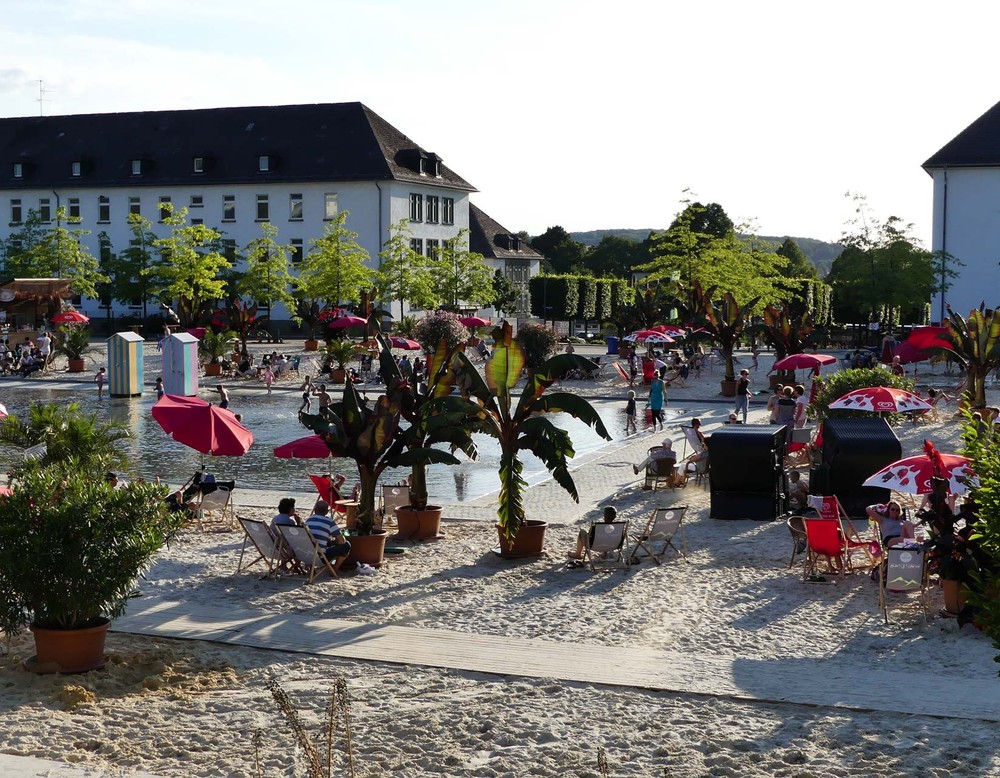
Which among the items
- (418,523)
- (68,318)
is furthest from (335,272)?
(418,523)

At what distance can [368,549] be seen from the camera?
14.8 meters

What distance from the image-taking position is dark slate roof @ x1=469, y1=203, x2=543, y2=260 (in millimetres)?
88562

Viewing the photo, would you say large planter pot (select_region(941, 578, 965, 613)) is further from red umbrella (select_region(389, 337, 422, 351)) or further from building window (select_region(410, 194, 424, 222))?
building window (select_region(410, 194, 424, 222))

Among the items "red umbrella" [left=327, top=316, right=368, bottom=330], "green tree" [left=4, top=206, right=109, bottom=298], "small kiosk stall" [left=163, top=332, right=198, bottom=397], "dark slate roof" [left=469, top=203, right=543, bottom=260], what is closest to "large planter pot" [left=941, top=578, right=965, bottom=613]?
"small kiosk stall" [left=163, top=332, right=198, bottom=397]

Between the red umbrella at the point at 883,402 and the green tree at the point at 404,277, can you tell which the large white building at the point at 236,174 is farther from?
the red umbrella at the point at 883,402

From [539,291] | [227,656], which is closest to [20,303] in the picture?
[539,291]

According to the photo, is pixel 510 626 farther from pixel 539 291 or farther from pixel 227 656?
pixel 539 291

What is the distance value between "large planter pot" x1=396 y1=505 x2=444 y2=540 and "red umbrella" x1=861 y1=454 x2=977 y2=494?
563 centimetres

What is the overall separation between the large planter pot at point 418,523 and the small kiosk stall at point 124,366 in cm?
→ 2341

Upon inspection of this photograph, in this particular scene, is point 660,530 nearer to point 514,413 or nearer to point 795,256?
point 514,413

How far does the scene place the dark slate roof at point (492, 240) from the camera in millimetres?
88562

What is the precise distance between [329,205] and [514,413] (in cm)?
5838

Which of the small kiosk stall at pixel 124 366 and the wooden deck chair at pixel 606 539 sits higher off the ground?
the small kiosk stall at pixel 124 366

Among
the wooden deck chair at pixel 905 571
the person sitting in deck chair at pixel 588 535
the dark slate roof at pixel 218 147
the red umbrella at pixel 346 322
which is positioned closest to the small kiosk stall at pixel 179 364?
the red umbrella at pixel 346 322
